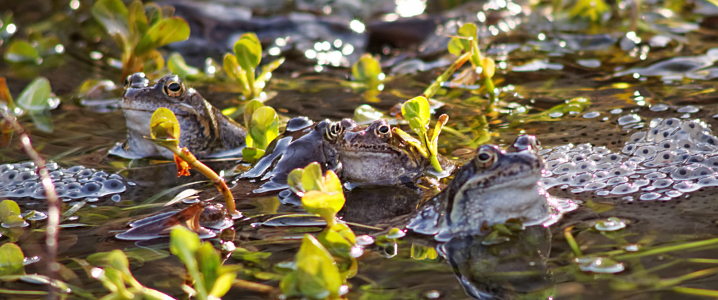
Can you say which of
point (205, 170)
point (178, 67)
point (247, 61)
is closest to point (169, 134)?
point (205, 170)

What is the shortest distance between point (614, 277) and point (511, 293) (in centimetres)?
42

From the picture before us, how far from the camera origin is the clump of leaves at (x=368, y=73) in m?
5.34

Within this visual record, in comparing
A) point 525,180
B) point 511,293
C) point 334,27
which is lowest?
point 511,293

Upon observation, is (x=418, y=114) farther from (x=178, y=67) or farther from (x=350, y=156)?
(x=178, y=67)

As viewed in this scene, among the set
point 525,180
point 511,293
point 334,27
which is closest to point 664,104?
point 525,180

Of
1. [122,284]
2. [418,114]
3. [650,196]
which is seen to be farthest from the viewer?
[418,114]

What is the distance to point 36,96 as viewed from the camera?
4.95 meters

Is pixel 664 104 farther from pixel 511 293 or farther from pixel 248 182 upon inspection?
pixel 248 182

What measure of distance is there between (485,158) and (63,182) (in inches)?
96.5

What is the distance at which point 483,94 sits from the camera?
16.1 ft

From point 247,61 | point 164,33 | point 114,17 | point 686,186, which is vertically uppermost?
point 114,17

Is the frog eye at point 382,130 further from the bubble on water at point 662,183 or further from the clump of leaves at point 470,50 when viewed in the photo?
the bubble on water at point 662,183

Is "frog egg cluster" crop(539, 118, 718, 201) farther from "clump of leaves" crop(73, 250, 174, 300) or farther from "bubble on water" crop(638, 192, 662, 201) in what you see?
"clump of leaves" crop(73, 250, 174, 300)

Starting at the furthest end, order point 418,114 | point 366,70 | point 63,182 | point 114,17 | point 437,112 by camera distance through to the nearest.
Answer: point 366,70, point 114,17, point 437,112, point 63,182, point 418,114
